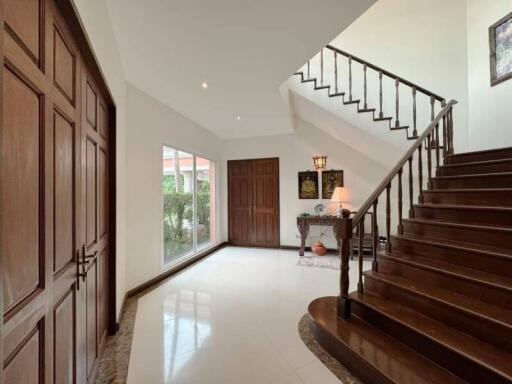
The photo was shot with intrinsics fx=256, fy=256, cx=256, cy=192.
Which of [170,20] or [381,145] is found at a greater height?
[170,20]

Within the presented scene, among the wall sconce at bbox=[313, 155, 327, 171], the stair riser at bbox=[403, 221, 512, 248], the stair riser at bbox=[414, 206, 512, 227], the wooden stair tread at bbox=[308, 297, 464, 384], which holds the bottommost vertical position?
the wooden stair tread at bbox=[308, 297, 464, 384]

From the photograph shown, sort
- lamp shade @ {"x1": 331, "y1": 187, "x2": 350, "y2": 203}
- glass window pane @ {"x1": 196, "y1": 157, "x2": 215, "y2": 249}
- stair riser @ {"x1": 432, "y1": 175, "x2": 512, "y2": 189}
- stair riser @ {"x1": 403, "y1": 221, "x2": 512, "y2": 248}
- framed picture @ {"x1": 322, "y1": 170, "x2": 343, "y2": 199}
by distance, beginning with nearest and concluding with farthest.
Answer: stair riser @ {"x1": 403, "y1": 221, "x2": 512, "y2": 248}, stair riser @ {"x1": 432, "y1": 175, "x2": 512, "y2": 189}, lamp shade @ {"x1": 331, "y1": 187, "x2": 350, "y2": 203}, glass window pane @ {"x1": 196, "y1": 157, "x2": 215, "y2": 249}, framed picture @ {"x1": 322, "y1": 170, "x2": 343, "y2": 199}

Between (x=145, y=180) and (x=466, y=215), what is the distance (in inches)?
148

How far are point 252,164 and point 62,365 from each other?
5405mm

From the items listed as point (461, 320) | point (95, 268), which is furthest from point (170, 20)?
point (461, 320)

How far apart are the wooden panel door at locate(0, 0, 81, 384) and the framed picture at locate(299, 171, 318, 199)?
16.2 ft

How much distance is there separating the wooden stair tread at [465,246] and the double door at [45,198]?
9.46 feet

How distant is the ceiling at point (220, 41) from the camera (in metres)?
2.10

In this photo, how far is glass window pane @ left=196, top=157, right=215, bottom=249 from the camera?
17.7 feet

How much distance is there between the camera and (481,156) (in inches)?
129

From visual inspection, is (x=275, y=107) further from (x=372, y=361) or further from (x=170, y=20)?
(x=372, y=361)

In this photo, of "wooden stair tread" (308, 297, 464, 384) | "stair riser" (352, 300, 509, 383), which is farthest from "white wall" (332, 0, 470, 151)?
"wooden stair tread" (308, 297, 464, 384)

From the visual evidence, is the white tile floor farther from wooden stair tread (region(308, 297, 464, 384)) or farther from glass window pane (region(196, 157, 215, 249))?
glass window pane (region(196, 157, 215, 249))

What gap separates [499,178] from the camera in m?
2.75
